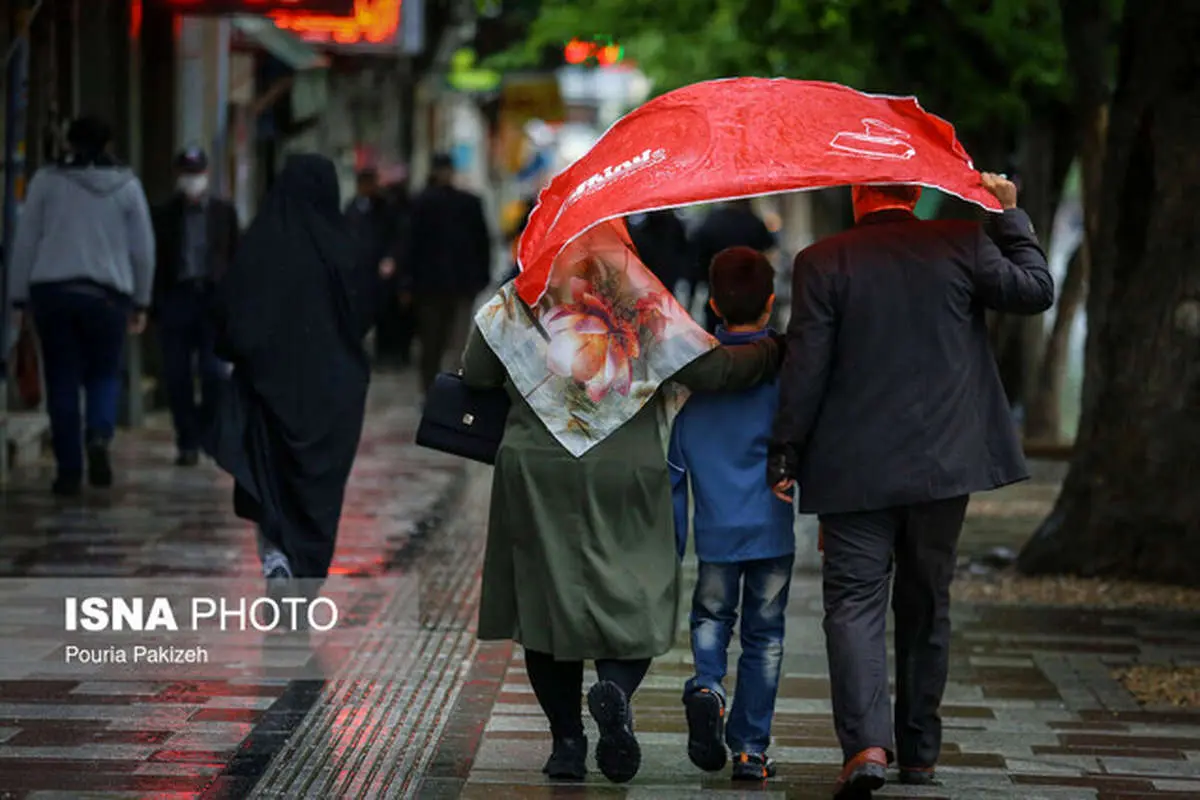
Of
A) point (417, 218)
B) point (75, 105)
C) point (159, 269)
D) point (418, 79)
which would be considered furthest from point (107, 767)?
point (418, 79)

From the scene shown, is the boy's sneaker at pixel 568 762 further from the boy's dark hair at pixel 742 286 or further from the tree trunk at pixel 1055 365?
the tree trunk at pixel 1055 365

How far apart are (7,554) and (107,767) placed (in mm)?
3866

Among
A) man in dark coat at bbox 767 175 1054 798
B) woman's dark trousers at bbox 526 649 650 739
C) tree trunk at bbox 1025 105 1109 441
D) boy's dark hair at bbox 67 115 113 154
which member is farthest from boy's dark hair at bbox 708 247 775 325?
tree trunk at bbox 1025 105 1109 441

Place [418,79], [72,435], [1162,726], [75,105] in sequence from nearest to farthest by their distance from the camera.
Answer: [1162,726], [72,435], [75,105], [418,79]

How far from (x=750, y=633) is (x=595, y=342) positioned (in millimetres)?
899

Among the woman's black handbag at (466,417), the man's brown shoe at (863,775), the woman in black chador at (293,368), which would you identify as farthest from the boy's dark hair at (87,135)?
the man's brown shoe at (863,775)

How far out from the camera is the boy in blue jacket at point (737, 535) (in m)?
6.15

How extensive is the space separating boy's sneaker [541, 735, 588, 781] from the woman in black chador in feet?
7.99

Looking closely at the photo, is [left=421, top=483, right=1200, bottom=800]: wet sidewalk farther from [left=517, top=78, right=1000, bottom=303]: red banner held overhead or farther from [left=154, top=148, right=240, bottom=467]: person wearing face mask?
[left=154, top=148, right=240, bottom=467]: person wearing face mask

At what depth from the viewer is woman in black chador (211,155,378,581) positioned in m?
8.34

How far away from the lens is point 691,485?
247 inches

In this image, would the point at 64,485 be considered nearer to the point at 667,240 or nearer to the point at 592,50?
the point at 592,50

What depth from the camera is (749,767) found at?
6223 mm

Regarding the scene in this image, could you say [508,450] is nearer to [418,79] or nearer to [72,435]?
[72,435]
